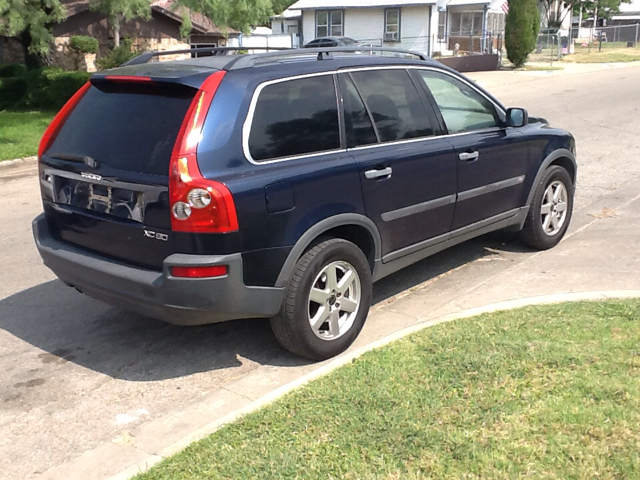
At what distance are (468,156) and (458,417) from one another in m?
2.41

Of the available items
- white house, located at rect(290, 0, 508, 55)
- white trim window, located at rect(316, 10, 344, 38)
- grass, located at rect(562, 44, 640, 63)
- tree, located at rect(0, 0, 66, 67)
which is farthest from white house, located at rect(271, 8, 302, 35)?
tree, located at rect(0, 0, 66, 67)

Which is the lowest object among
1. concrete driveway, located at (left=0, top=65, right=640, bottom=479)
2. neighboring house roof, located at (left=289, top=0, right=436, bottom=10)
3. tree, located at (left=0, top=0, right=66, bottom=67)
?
concrete driveway, located at (left=0, top=65, right=640, bottom=479)

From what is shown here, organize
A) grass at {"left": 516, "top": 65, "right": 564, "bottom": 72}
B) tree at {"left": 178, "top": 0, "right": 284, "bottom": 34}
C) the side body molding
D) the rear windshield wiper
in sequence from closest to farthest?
the side body molding → the rear windshield wiper → tree at {"left": 178, "top": 0, "right": 284, "bottom": 34} → grass at {"left": 516, "top": 65, "right": 564, "bottom": 72}

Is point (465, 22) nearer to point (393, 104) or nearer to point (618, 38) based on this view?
point (618, 38)

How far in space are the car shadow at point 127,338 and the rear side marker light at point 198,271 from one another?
0.84 m

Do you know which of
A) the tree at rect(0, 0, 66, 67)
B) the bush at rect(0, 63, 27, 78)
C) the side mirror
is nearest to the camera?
the side mirror

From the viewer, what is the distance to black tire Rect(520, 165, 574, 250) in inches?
244

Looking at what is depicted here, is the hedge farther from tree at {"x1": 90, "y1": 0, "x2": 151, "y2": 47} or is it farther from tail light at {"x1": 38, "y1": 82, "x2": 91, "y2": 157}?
tail light at {"x1": 38, "y1": 82, "x2": 91, "y2": 157}

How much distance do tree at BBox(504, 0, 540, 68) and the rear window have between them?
99.0 ft

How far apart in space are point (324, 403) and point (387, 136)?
1.97m

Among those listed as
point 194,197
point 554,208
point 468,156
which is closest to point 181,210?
point 194,197

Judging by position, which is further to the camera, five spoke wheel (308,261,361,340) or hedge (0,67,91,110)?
hedge (0,67,91,110)

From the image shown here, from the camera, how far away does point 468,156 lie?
5367 millimetres

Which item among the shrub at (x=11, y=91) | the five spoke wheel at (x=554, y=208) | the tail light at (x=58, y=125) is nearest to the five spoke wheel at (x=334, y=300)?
the tail light at (x=58, y=125)
